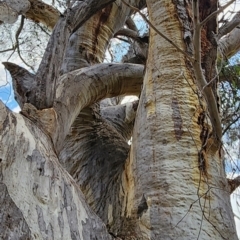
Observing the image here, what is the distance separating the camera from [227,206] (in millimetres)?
1140

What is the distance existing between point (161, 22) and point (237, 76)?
0.78 m

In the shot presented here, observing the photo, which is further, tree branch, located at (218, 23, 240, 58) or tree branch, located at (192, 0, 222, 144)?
tree branch, located at (218, 23, 240, 58)

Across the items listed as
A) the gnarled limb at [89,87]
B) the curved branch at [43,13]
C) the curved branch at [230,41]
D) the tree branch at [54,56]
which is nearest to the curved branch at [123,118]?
the gnarled limb at [89,87]

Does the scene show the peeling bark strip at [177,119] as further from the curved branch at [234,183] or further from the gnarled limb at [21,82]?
the gnarled limb at [21,82]

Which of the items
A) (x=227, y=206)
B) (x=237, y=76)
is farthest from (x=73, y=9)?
(x=237, y=76)

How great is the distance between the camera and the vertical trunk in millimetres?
1049

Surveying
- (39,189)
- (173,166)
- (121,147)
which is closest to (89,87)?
(121,147)

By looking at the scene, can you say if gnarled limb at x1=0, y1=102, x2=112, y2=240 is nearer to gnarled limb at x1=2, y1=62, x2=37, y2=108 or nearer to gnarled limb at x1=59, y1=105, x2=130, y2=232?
gnarled limb at x1=2, y1=62, x2=37, y2=108

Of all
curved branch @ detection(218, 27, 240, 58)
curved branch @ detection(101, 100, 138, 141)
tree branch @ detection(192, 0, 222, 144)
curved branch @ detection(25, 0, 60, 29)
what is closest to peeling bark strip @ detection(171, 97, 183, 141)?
tree branch @ detection(192, 0, 222, 144)

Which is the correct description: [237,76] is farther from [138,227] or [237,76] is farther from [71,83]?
[138,227]

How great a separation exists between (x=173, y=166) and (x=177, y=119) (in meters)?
0.19

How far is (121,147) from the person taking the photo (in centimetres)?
180

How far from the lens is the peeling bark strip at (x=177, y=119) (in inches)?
49.0

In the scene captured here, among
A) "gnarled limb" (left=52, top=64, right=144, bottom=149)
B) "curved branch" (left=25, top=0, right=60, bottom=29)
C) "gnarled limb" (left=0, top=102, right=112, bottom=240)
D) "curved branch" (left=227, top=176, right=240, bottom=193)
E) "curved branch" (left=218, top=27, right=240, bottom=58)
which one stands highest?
"curved branch" (left=25, top=0, right=60, bottom=29)
